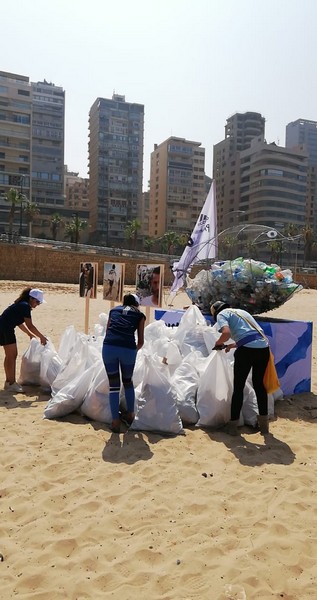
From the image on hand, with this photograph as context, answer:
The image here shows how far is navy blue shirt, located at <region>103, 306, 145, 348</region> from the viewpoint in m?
3.76

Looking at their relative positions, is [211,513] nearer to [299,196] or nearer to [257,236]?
[257,236]

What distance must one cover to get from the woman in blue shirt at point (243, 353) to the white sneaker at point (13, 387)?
2.31 m

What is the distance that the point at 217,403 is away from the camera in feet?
13.1

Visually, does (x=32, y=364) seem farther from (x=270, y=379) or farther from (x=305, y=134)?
(x=305, y=134)

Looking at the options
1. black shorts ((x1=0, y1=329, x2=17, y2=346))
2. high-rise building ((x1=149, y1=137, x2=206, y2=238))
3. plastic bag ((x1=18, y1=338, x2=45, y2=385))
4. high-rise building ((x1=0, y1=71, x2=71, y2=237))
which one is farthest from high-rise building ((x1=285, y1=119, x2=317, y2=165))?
black shorts ((x1=0, y1=329, x2=17, y2=346))

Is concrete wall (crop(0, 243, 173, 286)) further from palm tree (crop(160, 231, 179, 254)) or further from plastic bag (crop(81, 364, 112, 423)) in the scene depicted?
palm tree (crop(160, 231, 179, 254))

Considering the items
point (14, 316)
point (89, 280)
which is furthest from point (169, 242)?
point (14, 316)

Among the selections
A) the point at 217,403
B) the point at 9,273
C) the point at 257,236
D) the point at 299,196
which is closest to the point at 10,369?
the point at 217,403

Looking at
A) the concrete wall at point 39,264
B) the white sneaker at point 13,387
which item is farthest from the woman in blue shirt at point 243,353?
the concrete wall at point 39,264

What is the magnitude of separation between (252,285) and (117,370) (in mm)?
1987

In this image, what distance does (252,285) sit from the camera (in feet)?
16.4

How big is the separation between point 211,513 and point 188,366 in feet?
5.83

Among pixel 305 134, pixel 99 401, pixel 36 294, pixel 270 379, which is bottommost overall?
pixel 99 401

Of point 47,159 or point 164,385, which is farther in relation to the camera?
point 47,159
